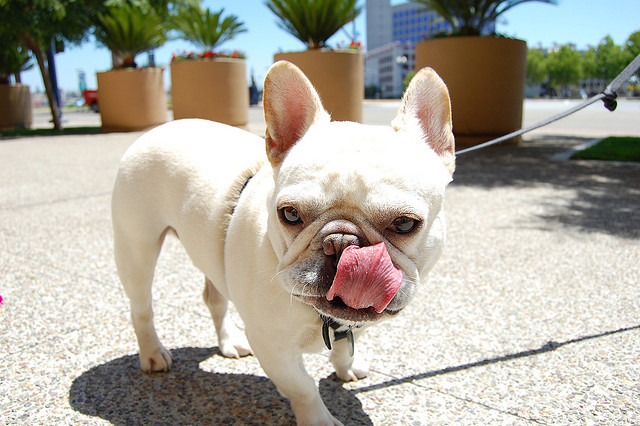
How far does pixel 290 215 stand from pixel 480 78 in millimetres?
11618

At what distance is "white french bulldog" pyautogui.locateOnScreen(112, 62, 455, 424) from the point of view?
5.56 ft

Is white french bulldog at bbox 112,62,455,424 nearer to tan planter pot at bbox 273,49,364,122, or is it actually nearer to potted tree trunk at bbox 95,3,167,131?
tan planter pot at bbox 273,49,364,122

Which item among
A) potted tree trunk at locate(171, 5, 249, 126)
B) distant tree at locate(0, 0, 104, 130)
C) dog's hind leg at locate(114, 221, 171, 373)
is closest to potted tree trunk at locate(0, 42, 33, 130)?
distant tree at locate(0, 0, 104, 130)

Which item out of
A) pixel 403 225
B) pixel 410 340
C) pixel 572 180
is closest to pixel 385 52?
pixel 572 180

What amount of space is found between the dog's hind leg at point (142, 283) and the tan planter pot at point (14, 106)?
75.8 feet

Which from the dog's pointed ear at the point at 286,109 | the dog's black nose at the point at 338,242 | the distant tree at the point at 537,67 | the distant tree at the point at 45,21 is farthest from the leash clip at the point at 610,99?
the distant tree at the point at 537,67

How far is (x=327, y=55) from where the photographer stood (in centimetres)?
1218

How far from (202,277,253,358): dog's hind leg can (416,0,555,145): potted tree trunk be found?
33.7 ft

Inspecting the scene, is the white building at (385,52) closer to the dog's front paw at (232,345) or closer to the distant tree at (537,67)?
the distant tree at (537,67)

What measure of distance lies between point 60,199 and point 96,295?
4.13 metres

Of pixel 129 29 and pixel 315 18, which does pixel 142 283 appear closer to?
pixel 315 18

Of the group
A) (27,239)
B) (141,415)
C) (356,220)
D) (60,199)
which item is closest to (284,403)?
(141,415)

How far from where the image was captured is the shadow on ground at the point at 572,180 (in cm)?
578

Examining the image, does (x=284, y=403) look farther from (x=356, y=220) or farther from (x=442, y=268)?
(x=442, y=268)
